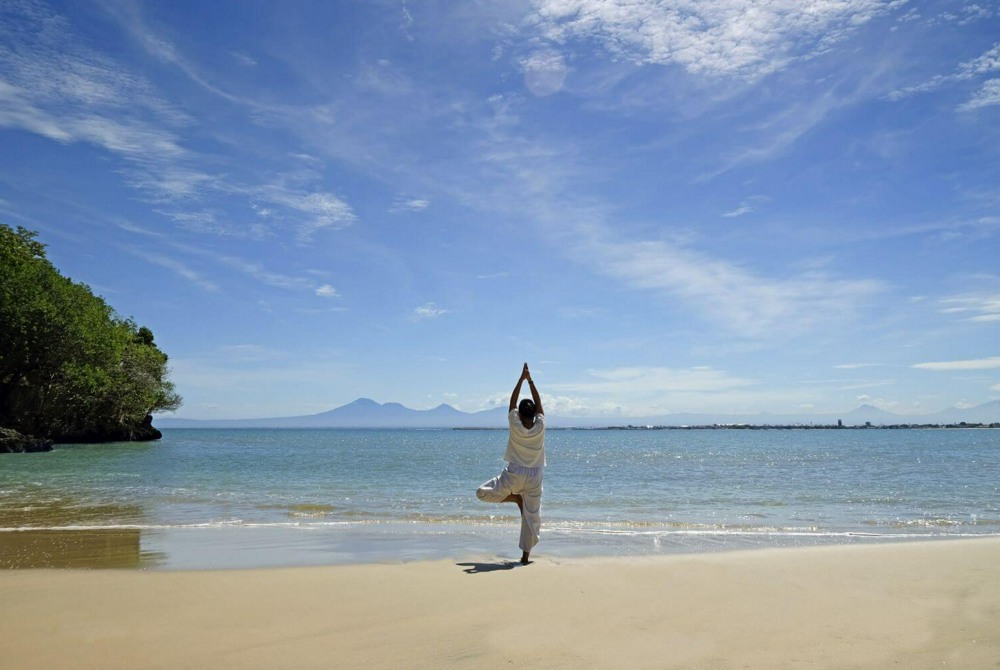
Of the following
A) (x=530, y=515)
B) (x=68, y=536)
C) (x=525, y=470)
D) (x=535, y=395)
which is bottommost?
(x=68, y=536)

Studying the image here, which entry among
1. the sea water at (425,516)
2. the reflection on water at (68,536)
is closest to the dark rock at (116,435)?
the sea water at (425,516)

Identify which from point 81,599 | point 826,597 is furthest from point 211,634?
point 826,597

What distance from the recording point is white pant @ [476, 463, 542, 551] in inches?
330

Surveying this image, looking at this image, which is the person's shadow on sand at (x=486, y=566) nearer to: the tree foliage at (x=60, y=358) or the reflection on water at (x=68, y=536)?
the reflection on water at (x=68, y=536)

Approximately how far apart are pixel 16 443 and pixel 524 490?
42926 mm

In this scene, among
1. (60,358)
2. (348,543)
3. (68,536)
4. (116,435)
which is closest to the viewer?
(348,543)

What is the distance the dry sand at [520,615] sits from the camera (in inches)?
184

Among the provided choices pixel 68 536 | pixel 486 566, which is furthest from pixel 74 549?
pixel 486 566

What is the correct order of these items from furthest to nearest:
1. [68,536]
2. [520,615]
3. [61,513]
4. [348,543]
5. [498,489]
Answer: [61,513], [68,536], [348,543], [498,489], [520,615]

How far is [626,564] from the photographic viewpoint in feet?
26.2

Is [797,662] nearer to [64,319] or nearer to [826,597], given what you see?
[826,597]

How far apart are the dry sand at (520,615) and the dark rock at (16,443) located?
39.4 meters

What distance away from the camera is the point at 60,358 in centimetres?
4544

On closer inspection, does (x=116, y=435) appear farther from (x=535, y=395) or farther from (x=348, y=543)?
(x=535, y=395)
